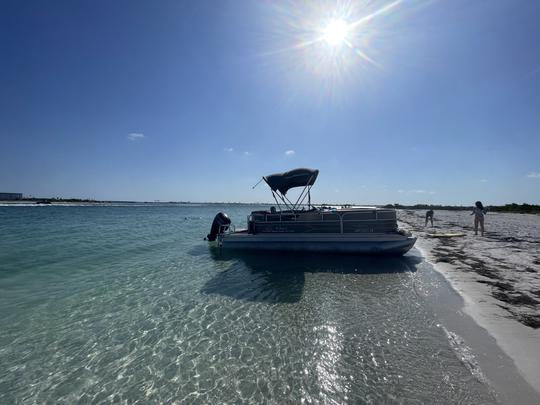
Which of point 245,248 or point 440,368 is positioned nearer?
point 440,368

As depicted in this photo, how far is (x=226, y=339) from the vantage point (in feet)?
21.5

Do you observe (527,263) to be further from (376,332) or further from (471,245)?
(376,332)

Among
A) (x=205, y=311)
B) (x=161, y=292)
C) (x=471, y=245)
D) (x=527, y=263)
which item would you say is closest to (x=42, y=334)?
(x=161, y=292)

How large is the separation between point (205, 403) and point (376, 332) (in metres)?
4.75

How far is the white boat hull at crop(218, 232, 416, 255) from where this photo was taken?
15227mm

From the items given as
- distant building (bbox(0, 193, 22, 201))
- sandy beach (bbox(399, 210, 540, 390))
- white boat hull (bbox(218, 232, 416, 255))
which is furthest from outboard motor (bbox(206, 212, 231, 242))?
distant building (bbox(0, 193, 22, 201))

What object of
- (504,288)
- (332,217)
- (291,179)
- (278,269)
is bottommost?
(278,269)

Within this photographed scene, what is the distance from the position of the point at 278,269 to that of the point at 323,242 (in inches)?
167

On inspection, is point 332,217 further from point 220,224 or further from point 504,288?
point 220,224

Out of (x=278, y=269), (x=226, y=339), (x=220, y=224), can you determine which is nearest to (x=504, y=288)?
(x=278, y=269)

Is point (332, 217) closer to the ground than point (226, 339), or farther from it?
farther from it

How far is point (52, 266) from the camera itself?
13.7m

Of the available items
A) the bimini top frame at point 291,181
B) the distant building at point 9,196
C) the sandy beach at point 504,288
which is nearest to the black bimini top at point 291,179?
the bimini top frame at point 291,181

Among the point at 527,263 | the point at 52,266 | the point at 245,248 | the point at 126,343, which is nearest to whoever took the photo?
the point at 126,343
